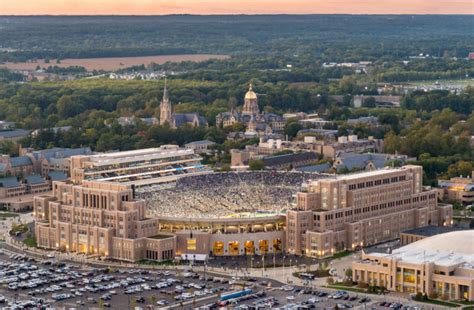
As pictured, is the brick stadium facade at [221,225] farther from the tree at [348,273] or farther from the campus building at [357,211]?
the tree at [348,273]

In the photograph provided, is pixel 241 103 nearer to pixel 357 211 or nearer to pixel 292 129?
pixel 292 129

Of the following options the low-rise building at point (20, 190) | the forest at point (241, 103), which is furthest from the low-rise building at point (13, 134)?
the low-rise building at point (20, 190)

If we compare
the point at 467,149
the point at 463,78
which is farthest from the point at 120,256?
the point at 463,78

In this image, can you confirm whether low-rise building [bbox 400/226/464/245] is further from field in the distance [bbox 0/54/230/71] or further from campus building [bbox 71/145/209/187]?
field in the distance [bbox 0/54/230/71]

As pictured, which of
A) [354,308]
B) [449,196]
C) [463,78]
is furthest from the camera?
[463,78]

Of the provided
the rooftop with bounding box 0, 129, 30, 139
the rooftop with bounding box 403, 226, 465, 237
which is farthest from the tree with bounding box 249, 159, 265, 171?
the rooftop with bounding box 0, 129, 30, 139

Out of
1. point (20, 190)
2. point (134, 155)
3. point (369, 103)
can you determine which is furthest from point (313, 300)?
point (369, 103)

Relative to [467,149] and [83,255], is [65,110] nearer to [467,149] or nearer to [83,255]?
[467,149]
